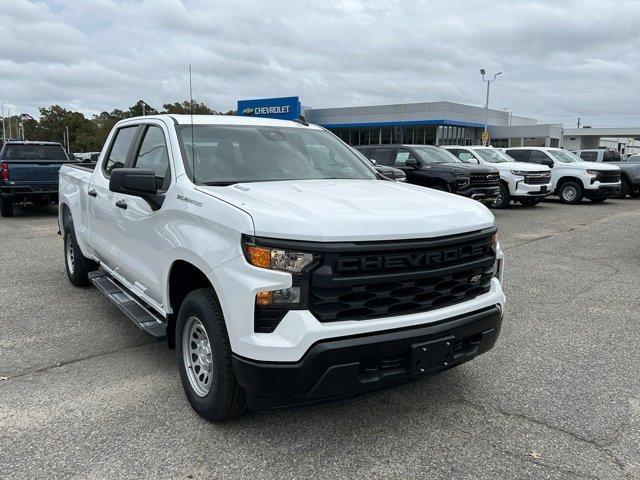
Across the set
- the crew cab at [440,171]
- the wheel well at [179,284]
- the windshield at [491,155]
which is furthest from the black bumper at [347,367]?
the windshield at [491,155]

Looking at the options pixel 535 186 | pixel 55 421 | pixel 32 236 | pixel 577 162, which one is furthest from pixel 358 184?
A: pixel 577 162

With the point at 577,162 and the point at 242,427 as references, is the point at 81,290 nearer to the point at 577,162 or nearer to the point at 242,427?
the point at 242,427

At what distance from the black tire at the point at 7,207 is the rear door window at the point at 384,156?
925cm

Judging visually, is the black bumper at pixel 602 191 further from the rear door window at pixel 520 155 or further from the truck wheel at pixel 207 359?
the truck wheel at pixel 207 359

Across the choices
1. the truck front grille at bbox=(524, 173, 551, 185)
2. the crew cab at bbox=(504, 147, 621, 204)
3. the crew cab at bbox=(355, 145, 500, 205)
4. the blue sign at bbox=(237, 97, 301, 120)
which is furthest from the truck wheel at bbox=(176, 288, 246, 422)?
the blue sign at bbox=(237, 97, 301, 120)

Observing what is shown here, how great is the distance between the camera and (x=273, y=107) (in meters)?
23.0

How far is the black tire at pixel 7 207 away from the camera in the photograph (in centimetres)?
1309

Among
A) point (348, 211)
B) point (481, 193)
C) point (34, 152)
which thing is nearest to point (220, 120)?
point (348, 211)

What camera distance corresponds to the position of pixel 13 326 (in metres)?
5.05

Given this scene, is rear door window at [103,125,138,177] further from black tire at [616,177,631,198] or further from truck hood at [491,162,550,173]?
black tire at [616,177,631,198]

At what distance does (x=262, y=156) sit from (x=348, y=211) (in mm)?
1448

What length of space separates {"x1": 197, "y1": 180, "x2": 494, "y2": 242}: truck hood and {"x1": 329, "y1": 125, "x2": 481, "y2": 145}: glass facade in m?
45.5

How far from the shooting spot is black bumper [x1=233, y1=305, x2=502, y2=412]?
2.63 metres

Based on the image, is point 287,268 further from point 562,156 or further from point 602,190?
point 562,156
